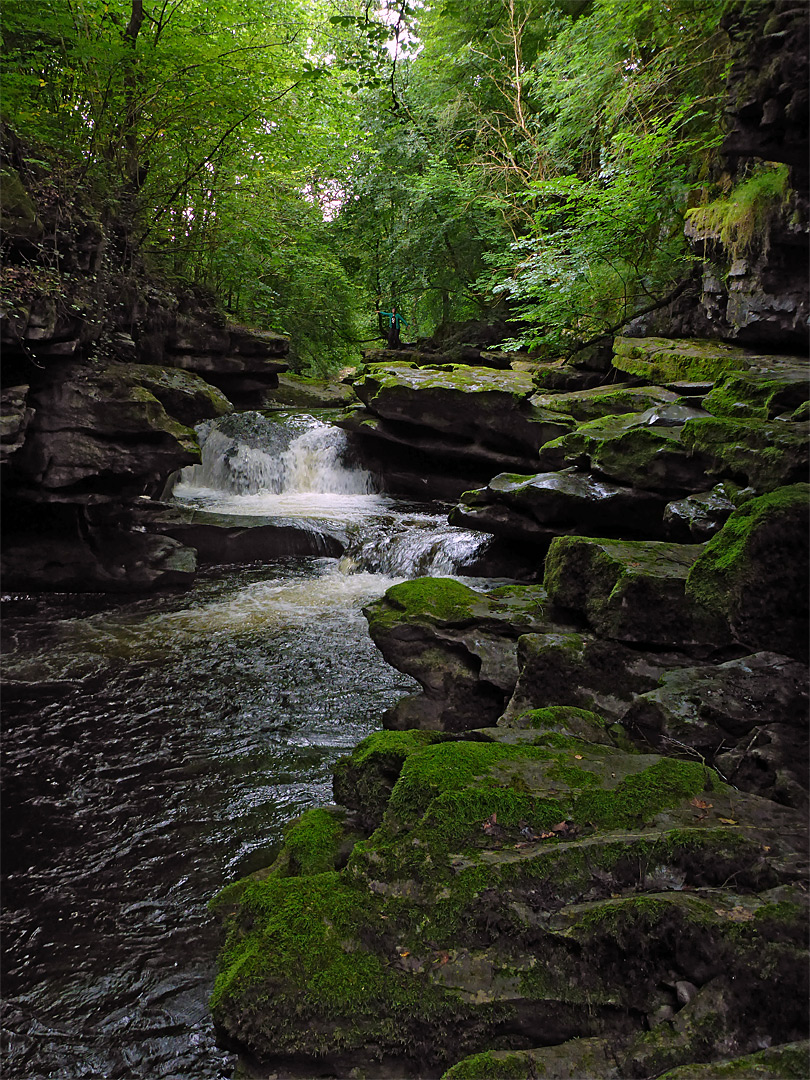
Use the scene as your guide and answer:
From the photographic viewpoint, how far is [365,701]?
640 cm

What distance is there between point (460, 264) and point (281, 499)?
31.6 ft

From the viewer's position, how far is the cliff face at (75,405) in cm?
770

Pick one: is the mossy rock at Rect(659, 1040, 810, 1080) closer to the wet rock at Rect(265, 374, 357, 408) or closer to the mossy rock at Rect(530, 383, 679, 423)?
the mossy rock at Rect(530, 383, 679, 423)

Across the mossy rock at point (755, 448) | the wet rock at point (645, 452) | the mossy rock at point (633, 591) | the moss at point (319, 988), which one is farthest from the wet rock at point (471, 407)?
the moss at point (319, 988)

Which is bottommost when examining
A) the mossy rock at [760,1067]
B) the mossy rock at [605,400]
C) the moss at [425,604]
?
the mossy rock at [760,1067]

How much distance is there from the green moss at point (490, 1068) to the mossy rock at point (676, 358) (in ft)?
25.4

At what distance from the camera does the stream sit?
9.73 feet

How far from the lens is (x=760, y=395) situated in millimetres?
5926

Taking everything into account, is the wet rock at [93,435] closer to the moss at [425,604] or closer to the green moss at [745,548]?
the moss at [425,604]

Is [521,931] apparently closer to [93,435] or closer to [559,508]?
[559,508]

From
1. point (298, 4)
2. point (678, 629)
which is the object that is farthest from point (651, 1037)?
point (298, 4)

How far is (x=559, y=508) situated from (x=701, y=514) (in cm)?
258

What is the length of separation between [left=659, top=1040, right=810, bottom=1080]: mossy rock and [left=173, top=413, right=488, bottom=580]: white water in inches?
Answer: 344

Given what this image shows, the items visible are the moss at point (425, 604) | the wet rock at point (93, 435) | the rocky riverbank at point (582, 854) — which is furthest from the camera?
the wet rock at point (93, 435)
